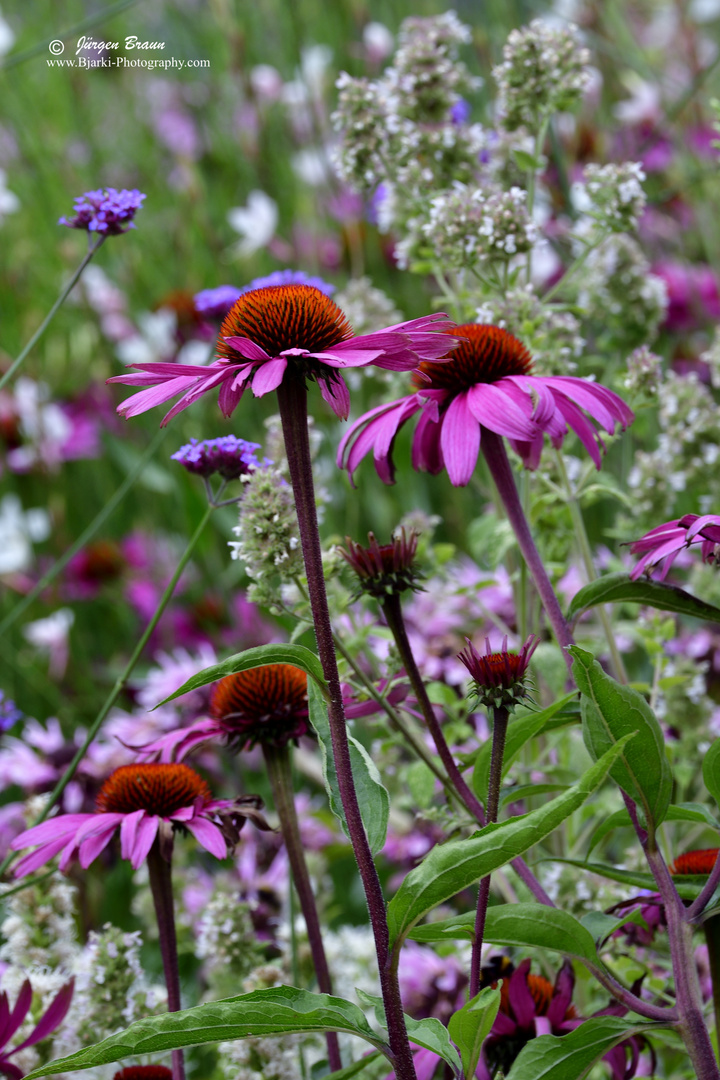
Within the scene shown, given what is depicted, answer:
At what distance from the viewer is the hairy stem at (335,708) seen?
0.47 metres

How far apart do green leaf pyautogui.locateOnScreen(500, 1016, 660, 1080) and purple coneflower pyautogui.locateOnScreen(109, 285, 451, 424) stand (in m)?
0.31

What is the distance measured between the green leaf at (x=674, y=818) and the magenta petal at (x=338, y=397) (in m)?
0.27

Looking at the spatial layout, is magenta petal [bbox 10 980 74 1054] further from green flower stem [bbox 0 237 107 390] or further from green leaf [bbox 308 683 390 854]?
green flower stem [bbox 0 237 107 390]

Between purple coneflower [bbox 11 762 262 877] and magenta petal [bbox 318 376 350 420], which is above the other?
magenta petal [bbox 318 376 350 420]

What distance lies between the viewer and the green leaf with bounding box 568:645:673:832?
1.62ft

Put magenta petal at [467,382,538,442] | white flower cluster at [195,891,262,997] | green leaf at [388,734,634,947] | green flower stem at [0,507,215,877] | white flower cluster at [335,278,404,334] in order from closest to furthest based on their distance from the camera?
green leaf at [388,734,634,947] < magenta petal at [467,382,538,442] < green flower stem at [0,507,215,877] < white flower cluster at [195,891,262,997] < white flower cluster at [335,278,404,334]

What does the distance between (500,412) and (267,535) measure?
158mm

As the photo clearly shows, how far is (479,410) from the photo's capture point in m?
0.55

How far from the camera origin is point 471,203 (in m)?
0.76

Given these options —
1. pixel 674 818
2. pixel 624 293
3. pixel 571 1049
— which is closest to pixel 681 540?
pixel 674 818

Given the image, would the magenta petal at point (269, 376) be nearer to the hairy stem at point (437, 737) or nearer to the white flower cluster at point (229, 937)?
the hairy stem at point (437, 737)

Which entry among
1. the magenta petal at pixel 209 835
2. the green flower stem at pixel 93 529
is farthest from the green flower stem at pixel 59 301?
the magenta petal at pixel 209 835

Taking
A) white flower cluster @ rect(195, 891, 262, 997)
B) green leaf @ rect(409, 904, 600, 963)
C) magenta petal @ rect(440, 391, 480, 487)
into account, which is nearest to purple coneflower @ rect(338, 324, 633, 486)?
magenta petal @ rect(440, 391, 480, 487)

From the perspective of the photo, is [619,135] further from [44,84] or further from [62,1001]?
[62,1001]
